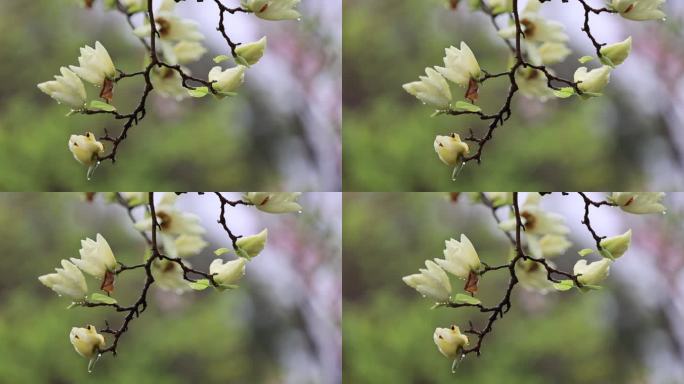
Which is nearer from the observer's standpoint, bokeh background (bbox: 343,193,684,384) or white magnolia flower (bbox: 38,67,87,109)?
white magnolia flower (bbox: 38,67,87,109)

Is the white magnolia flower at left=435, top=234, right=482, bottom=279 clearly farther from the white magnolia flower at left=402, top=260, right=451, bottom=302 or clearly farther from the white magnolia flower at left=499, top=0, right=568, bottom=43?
the white magnolia flower at left=499, top=0, right=568, bottom=43

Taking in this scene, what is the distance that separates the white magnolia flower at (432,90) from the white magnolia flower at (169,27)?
40 centimetres

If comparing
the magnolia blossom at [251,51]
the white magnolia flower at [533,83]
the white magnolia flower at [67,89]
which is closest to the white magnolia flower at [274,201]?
the magnolia blossom at [251,51]

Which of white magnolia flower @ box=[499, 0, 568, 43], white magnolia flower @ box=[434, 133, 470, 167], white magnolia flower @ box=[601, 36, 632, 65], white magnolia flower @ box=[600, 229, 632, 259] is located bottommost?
white magnolia flower @ box=[600, 229, 632, 259]

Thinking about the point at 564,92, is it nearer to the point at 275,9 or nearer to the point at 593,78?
the point at 593,78

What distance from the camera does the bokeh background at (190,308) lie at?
6.59 feet

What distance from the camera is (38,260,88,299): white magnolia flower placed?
6.40ft

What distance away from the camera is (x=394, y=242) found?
207cm

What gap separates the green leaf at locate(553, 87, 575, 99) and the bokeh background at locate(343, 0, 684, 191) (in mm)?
28

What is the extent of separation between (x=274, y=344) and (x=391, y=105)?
0.49 m

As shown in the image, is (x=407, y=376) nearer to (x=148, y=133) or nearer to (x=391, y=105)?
(x=391, y=105)

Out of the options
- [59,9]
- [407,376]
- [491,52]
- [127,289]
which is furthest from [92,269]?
[491,52]

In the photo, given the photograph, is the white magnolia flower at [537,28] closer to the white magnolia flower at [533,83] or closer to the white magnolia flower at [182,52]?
the white magnolia flower at [533,83]

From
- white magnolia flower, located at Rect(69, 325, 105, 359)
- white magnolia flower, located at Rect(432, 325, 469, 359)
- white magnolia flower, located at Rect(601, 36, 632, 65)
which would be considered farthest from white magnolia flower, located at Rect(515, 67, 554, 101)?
white magnolia flower, located at Rect(69, 325, 105, 359)
